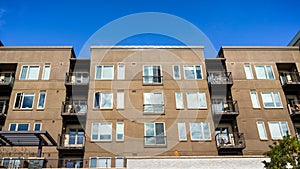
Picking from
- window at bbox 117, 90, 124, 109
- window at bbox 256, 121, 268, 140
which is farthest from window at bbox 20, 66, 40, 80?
window at bbox 256, 121, 268, 140

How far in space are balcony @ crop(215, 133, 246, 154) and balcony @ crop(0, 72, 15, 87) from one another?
51.1 ft

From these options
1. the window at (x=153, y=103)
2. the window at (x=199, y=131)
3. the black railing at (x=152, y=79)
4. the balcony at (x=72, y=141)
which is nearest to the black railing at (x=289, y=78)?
the window at (x=199, y=131)

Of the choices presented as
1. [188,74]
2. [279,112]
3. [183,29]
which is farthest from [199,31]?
[279,112]

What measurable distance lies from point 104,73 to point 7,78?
24.2 ft

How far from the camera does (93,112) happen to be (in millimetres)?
21203

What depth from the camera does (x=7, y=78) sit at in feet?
74.0

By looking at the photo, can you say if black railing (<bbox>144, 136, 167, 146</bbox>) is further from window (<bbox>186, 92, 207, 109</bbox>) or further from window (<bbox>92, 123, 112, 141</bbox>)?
window (<bbox>186, 92, 207, 109</bbox>)

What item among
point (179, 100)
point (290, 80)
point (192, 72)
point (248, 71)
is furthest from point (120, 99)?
point (290, 80)

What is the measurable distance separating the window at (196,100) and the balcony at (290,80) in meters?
6.51

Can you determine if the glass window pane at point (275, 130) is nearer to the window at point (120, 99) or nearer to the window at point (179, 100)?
the window at point (179, 100)

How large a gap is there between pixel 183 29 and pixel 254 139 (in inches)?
367

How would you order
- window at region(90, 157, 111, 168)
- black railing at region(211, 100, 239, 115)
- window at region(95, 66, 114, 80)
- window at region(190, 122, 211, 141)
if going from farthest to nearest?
1. window at region(95, 66, 114, 80)
2. black railing at region(211, 100, 239, 115)
3. window at region(190, 122, 211, 141)
4. window at region(90, 157, 111, 168)

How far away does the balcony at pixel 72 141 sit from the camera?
19.6m

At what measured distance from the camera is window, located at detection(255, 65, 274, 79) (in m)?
23.3
